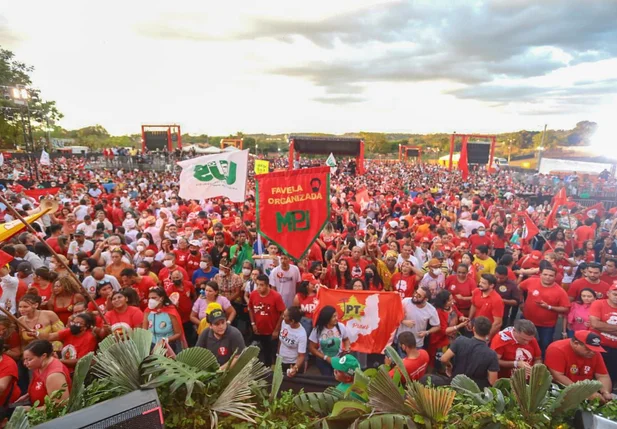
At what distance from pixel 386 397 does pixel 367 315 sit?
306cm

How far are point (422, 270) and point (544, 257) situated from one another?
2.44 meters

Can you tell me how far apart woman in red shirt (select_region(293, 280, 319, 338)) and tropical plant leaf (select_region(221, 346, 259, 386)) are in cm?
300

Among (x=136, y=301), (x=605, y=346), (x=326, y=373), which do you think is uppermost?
(x=136, y=301)

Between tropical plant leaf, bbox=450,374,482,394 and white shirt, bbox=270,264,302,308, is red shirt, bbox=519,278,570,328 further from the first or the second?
tropical plant leaf, bbox=450,374,482,394

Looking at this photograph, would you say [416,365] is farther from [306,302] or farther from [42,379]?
[42,379]

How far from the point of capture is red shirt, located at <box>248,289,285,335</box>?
561cm

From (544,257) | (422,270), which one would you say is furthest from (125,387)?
(544,257)

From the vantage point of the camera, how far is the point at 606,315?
493 cm

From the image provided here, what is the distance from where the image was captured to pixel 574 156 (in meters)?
54.3

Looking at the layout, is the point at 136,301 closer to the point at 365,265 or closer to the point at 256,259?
the point at 256,259

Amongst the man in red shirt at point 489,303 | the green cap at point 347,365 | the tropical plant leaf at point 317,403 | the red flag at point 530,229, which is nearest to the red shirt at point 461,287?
the man in red shirt at point 489,303

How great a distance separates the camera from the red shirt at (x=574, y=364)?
3932 millimetres

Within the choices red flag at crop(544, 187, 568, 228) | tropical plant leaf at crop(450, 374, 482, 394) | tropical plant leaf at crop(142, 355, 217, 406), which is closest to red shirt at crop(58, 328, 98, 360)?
tropical plant leaf at crop(142, 355, 217, 406)

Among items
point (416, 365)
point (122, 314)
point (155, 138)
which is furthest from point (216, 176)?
point (155, 138)
